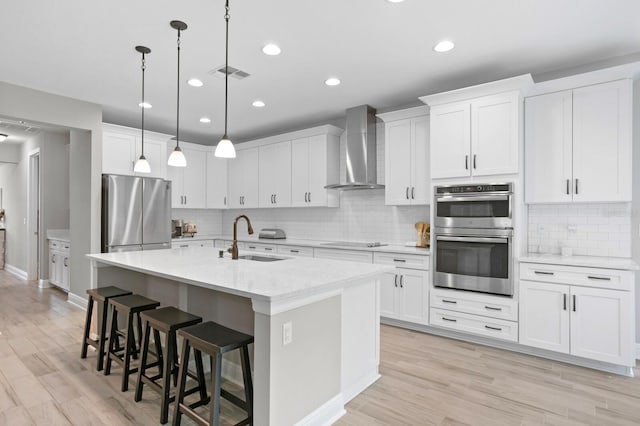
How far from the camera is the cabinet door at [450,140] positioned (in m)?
3.75

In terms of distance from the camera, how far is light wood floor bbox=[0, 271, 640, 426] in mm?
2342

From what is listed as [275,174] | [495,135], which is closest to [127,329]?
[275,174]

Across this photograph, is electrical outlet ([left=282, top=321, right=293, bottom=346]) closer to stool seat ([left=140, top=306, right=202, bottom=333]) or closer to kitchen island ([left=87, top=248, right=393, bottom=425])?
kitchen island ([left=87, top=248, right=393, bottom=425])

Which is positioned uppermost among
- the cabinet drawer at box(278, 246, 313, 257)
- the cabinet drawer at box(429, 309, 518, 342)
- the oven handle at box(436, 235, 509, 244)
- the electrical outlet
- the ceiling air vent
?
the ceiling air vent

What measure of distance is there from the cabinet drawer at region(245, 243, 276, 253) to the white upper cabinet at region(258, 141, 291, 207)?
27.9 inches

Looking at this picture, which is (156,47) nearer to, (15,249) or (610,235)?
(610,235)

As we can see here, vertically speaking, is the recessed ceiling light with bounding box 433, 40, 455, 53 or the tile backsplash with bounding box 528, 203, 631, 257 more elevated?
the recessed ceiling light with bounding box 433, 40, 455, 53

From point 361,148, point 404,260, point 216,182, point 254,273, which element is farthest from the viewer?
point 216,182

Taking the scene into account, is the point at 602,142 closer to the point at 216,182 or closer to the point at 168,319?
the point at 168,319

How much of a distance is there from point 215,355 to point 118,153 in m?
4.20

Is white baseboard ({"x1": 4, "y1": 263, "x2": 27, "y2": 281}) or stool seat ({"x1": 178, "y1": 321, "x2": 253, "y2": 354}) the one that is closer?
stool seat ({"x1": 178, "y1": 321, "x2": 253, "y2": 354})

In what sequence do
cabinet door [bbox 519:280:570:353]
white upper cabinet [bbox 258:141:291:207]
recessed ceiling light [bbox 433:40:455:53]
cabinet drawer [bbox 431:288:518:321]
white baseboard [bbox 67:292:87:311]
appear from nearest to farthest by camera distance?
recessed ceiling light [bbox 433:40:455:53]
cabinet door [bbox 519:280:570:353]
cabinet drawer [bbox 431:288:518:321]
white baseboard [bbox 67:292:87:311]
white upper cabinet [bbox 258:141:291:207]

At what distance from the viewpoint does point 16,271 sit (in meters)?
7.56

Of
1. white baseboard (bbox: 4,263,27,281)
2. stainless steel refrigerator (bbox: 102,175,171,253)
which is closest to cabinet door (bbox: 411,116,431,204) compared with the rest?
stainless steel refrigerator (bbox: 102,175,171,253)
